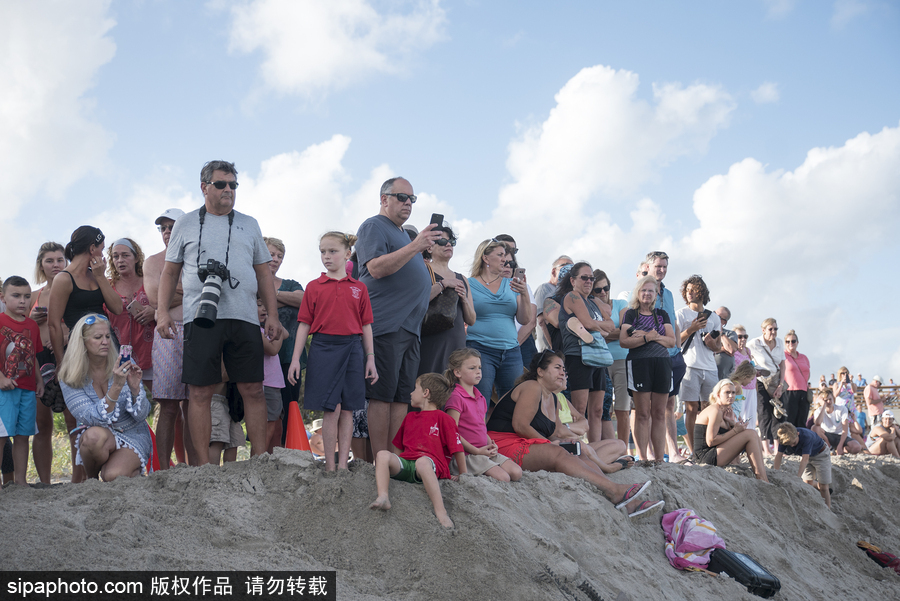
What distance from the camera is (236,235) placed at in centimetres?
429

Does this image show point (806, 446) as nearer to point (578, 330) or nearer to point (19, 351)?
point (578, 330)

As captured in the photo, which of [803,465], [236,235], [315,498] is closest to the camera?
[315,498]

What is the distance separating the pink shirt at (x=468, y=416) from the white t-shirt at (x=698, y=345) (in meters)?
3.68

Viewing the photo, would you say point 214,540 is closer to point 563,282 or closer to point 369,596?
point 369,596

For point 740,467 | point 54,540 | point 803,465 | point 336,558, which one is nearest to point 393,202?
point 336,558

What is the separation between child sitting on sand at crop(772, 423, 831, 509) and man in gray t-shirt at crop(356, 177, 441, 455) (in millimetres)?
5114

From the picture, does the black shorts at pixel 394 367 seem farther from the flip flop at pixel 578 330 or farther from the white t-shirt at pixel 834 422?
the white t-shirt at pixel 834 422

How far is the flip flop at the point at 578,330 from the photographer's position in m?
5.81

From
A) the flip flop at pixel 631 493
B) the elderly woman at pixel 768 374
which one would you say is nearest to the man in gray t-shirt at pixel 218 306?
the flip flop at pixel 631 493

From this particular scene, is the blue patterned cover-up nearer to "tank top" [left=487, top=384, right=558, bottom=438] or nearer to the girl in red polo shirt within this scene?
the girl in red polo shirt

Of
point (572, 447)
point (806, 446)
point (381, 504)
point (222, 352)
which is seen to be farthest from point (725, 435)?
point (222, 352)

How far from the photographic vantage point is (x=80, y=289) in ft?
15.4

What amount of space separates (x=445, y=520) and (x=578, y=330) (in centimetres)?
268

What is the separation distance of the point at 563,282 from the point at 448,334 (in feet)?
6.31
